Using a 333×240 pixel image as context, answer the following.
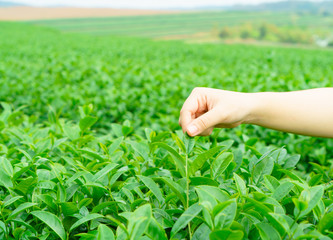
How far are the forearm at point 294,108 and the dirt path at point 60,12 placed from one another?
7236cm

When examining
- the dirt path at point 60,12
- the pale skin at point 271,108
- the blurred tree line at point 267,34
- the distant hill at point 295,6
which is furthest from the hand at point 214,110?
the distant hill at point 295,6

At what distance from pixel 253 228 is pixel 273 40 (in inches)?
2668

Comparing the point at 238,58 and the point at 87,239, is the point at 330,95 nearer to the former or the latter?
the point at 87,239

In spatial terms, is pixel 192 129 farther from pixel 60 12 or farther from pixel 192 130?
pixel 60 12

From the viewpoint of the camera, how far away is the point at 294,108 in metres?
1.45

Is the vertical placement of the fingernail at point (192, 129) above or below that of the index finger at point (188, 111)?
below

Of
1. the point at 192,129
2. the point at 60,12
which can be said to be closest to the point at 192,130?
the point at 192,129

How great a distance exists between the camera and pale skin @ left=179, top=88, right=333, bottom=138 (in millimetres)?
1385

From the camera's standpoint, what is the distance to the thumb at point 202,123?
1.25 m

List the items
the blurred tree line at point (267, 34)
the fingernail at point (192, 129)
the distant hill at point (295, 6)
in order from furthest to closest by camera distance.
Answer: the distant hill at point (295, 6)
the blurred tree line at point (267, 34)
the fingernail at point (192, 129)

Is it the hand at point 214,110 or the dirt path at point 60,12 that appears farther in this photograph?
the dirt path at point 60,12

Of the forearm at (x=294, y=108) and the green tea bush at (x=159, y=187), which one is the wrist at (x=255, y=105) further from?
the green tea bush at (x=159, y=187)

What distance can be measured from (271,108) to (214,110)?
29cm

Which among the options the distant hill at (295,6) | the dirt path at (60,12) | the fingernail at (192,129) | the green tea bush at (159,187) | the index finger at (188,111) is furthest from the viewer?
the distant hill at (295,6)
